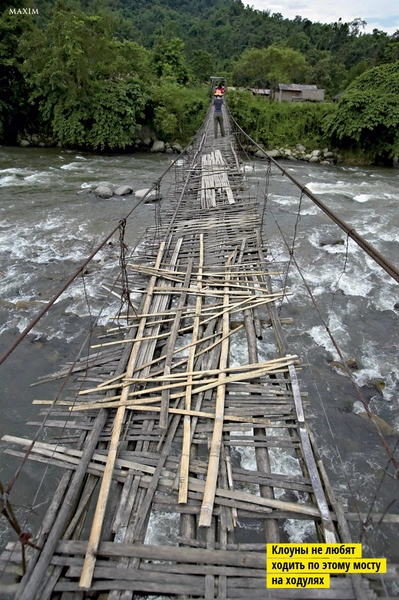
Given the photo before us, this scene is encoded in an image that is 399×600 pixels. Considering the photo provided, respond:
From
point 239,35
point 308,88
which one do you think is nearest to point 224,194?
point 308,88

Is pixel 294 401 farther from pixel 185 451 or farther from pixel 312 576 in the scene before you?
pixel 312 576

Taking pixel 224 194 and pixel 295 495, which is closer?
pixel 295 495

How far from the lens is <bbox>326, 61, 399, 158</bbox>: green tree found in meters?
17.8

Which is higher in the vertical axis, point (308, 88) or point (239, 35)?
point (239, 35)

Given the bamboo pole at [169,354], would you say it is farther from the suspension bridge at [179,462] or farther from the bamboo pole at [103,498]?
the bamboo pole at [103,498]

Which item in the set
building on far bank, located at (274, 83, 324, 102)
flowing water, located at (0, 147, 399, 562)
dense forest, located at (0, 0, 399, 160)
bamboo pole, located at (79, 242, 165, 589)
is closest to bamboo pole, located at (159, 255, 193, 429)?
bamboo pole, located at (79, 242, 165, 589)

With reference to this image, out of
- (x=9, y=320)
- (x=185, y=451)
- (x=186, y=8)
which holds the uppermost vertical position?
(x=186, y=8)

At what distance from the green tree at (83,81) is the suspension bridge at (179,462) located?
1641 centimetres

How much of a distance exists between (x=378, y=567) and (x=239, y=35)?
2778 inches

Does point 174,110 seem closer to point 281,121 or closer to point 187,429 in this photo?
point 281,121

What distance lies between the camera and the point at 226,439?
2.65m

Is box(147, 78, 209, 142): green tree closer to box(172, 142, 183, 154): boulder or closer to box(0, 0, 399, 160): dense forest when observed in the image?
box(0, 0, 399, 160): dense forest

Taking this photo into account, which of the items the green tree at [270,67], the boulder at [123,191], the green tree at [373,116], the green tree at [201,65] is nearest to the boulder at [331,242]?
the boulder at [123,191]

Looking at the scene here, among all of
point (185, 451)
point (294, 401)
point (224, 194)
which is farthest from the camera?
point (224, 194)
